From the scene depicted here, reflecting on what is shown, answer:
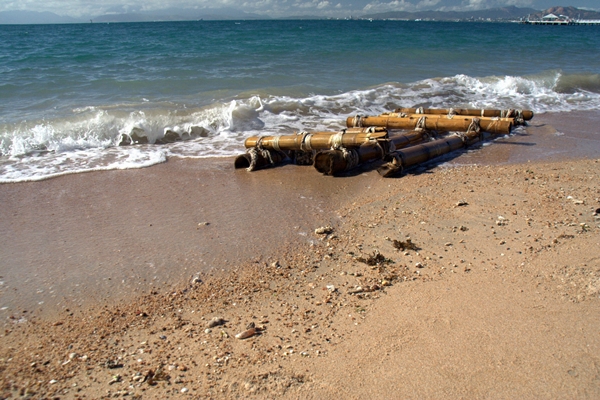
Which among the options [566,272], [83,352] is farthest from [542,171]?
[83,352]

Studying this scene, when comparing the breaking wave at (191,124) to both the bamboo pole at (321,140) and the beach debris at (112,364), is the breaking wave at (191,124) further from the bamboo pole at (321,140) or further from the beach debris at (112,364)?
the beach debris at (112,364)

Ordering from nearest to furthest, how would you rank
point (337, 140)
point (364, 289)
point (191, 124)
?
point (364, 289)
point (337, 140)
point (191, 124)

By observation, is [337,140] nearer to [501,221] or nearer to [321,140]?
[321,140]

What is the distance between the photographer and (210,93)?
1358 centimetres

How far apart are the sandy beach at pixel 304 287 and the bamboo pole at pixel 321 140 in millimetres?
607

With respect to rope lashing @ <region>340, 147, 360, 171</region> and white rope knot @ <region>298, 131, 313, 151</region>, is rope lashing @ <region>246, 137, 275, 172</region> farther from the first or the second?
rope lashing @ <region>340, 147, 360, 171</region>

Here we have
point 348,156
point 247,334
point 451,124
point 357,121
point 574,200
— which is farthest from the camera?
point 357,121

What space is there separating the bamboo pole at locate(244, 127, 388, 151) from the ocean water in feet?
4.12

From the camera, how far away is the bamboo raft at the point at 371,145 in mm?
6902

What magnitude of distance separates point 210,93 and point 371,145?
25.5ft

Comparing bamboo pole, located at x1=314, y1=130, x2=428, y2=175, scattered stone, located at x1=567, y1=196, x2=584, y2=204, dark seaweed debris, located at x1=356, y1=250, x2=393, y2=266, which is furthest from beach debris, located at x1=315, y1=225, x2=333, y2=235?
scattered stone, located at x1=567, y1=196, x2=584, y2=204

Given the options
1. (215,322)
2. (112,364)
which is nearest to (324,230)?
(215,322)

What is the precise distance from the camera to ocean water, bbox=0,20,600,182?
28.9 ft

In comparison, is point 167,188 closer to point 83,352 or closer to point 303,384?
point 83,352
